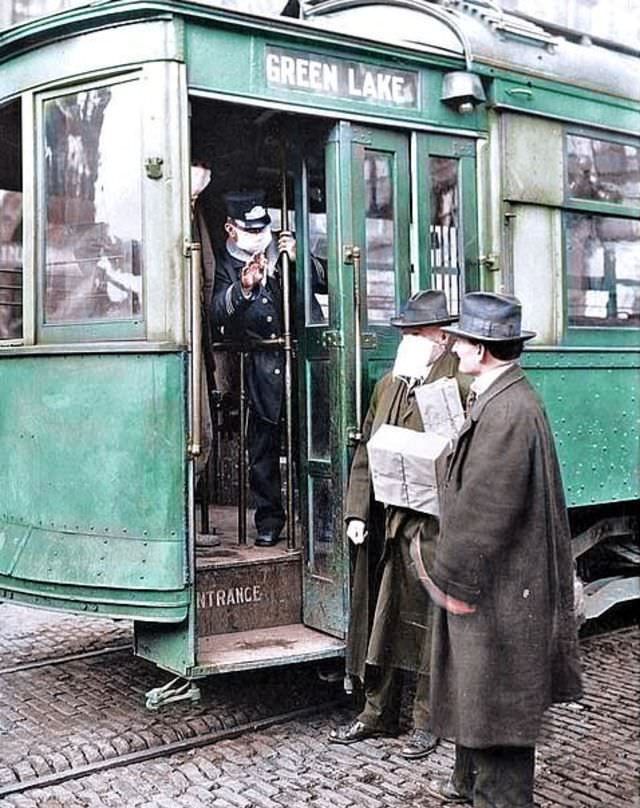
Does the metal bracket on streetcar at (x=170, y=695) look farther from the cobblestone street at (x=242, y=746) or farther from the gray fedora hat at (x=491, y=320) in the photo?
the gray fedora hat at (x=491, y=320)

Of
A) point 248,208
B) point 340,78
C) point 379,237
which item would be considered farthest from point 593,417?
point 340,78

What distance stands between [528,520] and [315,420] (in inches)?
Result: 68.2

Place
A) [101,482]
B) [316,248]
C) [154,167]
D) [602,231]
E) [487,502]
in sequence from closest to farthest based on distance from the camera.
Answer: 1. [487,502]
2. [154,167]
3. [101,482]
4. [316,248]
5. [602,231]

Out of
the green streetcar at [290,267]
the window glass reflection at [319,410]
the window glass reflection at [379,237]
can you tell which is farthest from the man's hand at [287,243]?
the window glass reflection at [319,410]

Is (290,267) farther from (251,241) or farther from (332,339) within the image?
(332,339)

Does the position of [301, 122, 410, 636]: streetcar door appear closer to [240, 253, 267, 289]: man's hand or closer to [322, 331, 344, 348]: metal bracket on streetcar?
[322, 331, 344, 348]: metal bracket on streetcar

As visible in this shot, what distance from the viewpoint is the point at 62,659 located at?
19.7 ft

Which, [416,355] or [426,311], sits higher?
[426,311]

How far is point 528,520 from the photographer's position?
3525mm

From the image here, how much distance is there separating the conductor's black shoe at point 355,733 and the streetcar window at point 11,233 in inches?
110

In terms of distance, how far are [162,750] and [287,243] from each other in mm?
2420

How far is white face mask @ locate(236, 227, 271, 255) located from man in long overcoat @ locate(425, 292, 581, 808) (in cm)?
215

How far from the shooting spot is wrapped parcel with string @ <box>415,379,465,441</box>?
4574mm

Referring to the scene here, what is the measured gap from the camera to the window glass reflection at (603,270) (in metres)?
5.79
